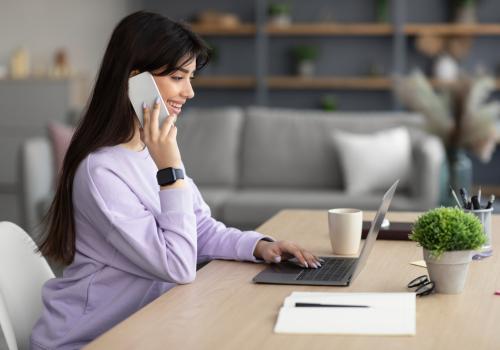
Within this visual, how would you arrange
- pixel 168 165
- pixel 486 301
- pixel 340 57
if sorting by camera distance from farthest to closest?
1. pixel 340 57
2. pixel 168 165
3. pixel 486 301

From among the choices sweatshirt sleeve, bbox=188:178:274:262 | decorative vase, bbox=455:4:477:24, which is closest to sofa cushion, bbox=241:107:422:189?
decorative vase, bbox=455:4:477:24

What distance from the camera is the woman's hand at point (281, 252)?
174 cm

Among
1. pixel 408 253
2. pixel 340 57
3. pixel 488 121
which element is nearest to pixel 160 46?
pixel 408 253

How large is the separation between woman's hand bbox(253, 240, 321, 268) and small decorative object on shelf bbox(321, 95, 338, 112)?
5717mm

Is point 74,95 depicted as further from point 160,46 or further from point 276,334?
point 276,334

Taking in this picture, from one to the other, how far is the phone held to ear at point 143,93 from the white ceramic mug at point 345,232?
1.43ft

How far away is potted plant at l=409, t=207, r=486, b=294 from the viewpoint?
1479 millimetres

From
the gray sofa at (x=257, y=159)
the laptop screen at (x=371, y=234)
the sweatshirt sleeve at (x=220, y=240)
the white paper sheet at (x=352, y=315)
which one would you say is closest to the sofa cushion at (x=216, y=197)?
the gray sofa at (x=257, y=159)

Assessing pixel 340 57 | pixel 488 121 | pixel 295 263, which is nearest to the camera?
pixel 295 263

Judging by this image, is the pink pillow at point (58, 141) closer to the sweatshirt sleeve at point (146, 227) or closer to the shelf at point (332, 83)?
the shelf at point (332, 83)

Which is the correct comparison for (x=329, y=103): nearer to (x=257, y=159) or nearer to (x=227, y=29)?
(x=227, y=29)

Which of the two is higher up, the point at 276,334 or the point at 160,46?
the point at 160,46

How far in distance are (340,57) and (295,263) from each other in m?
6.03

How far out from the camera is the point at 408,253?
1.87m
